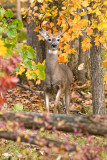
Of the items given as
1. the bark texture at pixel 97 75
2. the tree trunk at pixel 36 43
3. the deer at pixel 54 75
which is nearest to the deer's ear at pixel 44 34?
the deer at pixel 54 75

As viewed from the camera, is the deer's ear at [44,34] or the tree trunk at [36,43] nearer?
the deer's ear at [44,34]

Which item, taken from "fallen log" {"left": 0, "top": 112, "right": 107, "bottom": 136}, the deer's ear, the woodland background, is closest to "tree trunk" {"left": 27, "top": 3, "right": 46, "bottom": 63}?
the woodland background

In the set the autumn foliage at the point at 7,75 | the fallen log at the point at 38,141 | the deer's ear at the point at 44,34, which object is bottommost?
the fallen log at the point at 38,141

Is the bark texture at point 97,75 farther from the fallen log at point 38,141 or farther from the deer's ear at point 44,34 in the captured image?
the fallen log at point 38,141

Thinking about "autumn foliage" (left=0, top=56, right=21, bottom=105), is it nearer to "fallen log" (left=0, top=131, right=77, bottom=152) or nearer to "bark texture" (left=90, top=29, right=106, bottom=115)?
"fallen log" (left=0, top=131, right=77, bottom=152)

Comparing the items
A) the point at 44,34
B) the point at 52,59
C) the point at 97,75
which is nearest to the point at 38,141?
the point at 97,75

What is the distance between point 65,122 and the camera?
2.53 m

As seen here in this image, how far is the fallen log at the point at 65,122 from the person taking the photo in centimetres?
247

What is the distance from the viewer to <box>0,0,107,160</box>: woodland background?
95.8 inches

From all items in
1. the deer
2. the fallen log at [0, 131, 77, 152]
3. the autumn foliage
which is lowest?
the deer

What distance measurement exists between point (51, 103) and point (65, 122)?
554 cm

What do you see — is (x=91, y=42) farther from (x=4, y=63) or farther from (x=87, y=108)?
(x=4, y=63)

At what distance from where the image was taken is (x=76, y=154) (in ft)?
7.79

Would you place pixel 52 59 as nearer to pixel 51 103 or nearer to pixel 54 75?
pixel 54 75
